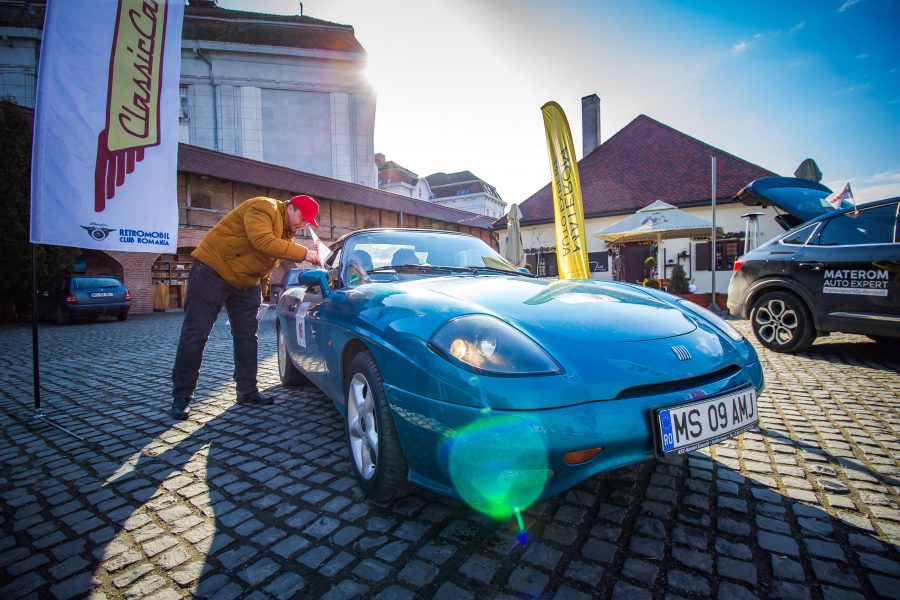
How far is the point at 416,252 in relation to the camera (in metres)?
3.02

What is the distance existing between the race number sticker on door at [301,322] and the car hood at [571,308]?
1.18 metres

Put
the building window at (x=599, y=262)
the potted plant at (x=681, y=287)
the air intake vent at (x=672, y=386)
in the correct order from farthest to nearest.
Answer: the building window at (x=599, y=262)
the potted plant at (x=681, y=287)
the air intake vent at (x=672, y=386)

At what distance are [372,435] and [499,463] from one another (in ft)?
2.61

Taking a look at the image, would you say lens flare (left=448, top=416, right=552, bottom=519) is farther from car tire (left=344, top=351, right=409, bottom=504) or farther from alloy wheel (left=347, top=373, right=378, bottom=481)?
alloy wheel (left=347, top=373, right=378, bottom=481)

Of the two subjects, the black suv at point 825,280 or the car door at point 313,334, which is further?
the black suv at point 825,280

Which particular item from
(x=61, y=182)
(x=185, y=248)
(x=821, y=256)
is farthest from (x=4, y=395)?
(x=185, y=248)

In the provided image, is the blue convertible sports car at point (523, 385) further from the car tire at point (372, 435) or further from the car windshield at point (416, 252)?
the car windshield at point (416, 252)

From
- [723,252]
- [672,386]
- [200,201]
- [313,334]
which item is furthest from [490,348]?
[200,201]

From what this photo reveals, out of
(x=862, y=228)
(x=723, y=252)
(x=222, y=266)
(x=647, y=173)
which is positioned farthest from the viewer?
(x=647, y=173)

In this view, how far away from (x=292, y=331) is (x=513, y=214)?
7541 mm

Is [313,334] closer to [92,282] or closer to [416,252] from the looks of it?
[416,252]

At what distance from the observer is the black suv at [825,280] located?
164 inches

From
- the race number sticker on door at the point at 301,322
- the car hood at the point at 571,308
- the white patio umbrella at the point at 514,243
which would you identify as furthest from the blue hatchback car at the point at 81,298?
the car hood at the point at 571,308

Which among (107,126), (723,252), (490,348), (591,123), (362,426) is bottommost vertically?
(362,426)
